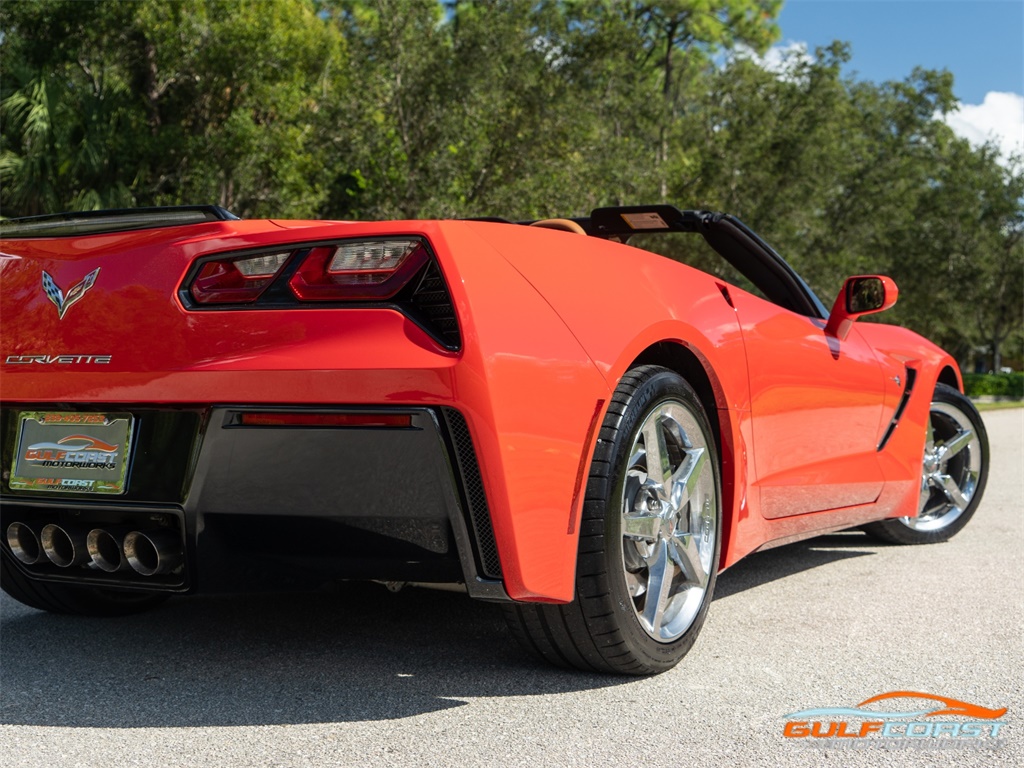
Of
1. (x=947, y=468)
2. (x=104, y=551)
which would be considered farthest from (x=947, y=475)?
(x=104, y=551)

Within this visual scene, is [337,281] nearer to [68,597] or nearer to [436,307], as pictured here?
[436,307]

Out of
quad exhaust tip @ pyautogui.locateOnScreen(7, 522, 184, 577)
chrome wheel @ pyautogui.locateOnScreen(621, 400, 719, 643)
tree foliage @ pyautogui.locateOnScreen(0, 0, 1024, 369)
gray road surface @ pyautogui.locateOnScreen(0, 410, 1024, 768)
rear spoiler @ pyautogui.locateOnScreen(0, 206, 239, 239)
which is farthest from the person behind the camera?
tree foliage @ pyautogui.locateOnScreen(0, 0, 1024, 369)

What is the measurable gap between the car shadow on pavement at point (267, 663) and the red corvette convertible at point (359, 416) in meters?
0.28

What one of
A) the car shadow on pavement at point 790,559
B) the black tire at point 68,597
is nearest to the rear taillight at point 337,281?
the black tire at point 68,597

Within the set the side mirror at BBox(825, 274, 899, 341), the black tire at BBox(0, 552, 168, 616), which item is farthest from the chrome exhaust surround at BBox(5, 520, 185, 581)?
the side mirror at BBox(825, 274, 899, 341)

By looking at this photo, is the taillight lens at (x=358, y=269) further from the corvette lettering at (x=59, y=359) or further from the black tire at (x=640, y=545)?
the black tire at (x=640, y=545)

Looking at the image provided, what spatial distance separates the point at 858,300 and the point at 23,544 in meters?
2.97

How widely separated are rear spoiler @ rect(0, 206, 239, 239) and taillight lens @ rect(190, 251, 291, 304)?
5.4 inches

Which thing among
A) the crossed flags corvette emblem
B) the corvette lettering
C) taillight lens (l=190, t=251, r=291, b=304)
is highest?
taillight lens (l=190, t=251, r=291, b=304)

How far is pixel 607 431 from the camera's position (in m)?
2.64

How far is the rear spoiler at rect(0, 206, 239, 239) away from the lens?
2.71m

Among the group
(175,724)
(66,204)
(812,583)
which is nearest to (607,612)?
(175,724)

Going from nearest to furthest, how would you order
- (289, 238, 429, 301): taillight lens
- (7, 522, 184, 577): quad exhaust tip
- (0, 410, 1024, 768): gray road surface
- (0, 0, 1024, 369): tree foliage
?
(0, 410, 1024, 768): gray road surface, (289, 238, 429, 301): taillight lens, (7, 522, 184, 577): quad exhaust tip, (0, 0, 1024, 369): tree foliage

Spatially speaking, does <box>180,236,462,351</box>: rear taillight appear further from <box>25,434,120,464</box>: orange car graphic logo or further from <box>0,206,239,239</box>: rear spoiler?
<box>25,434,120,464</box>: orange car graphic logo
